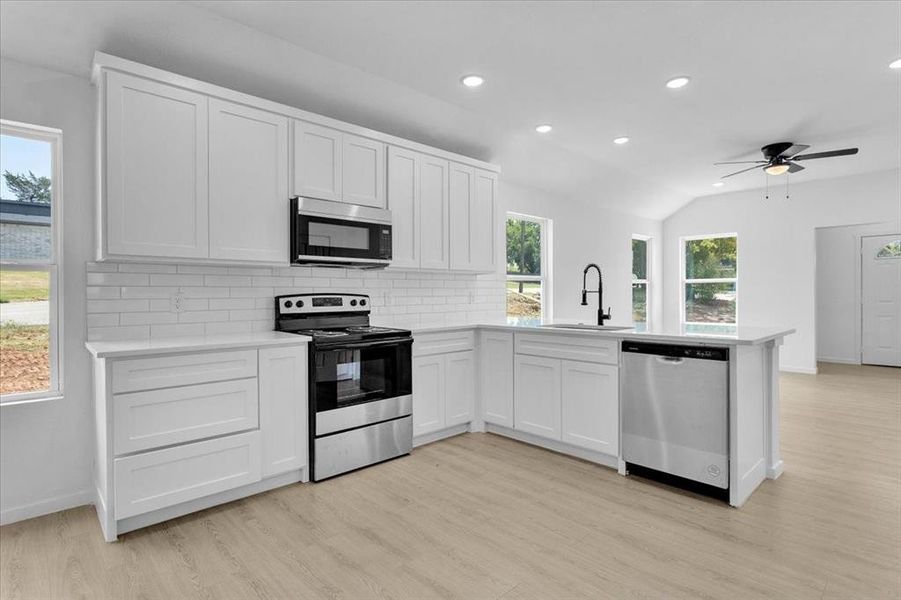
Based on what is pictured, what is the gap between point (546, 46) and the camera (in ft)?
9.84

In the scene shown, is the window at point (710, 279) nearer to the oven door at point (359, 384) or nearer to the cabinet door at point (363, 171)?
the oven door at point (359, 384)

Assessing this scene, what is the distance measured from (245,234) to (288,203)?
361mm

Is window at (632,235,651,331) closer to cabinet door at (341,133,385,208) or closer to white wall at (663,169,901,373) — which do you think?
white wall at (663,169,901,373)

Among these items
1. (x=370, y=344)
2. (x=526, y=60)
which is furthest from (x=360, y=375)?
(x=526, y=60)

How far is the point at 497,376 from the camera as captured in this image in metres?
4.00

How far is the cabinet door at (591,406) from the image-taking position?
10.6ft

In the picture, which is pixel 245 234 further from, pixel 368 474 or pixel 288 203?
pixel 368 474

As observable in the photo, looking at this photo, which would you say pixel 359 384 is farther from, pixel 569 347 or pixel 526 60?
pixel 526 60

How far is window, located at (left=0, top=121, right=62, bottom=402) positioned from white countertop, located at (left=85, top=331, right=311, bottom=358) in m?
0.33

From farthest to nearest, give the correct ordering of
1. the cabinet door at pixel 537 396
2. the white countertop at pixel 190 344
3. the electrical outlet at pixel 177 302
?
the cabinet door at pixel 537 396
the electrical outlet at pixel 177 302
the white countertop at pixel 190 344

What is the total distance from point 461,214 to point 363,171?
1.07m

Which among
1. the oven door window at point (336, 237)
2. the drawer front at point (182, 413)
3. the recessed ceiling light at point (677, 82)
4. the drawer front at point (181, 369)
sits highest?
the recessed ceiling light at point (677, 82)

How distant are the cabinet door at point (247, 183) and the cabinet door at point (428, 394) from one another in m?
1.32

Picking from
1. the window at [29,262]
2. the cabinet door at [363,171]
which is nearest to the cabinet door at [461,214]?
the cabinet door at [363,171]
